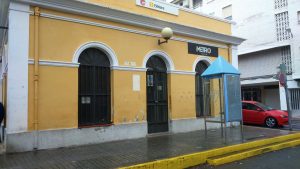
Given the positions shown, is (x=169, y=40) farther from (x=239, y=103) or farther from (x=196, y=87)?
(x=239, y=103)

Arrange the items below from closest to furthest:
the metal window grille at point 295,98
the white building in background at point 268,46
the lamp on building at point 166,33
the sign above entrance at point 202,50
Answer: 1. the lamp on building at point 166,33
2. the sign above entrance at point 202,50
3. the white building in background at point 268,46
4. the metal window grille at point 295,98

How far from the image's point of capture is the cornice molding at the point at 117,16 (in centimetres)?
859

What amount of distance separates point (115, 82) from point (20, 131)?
351 centimetres

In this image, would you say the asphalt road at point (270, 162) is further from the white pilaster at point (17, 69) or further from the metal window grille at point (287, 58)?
the metal window grille at point (287, 58)

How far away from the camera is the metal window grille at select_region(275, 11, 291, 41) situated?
22.2m

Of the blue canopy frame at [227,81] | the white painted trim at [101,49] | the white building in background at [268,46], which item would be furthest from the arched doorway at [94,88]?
the white building in background at [268,46]

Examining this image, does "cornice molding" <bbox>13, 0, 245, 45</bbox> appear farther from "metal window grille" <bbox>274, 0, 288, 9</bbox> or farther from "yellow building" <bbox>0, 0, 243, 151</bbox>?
"metal window grille" <bbox>274, 0, 288, 9</bbox>

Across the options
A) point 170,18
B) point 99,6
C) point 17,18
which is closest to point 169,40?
point 170,18

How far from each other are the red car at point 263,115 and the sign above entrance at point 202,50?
4.27 metres

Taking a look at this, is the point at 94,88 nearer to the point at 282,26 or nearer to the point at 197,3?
the point at 282,26

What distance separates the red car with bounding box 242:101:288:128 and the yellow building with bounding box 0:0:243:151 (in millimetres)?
3389

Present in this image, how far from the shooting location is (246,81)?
2486cm

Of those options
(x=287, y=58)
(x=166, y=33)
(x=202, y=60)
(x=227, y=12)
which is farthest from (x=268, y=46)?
(x=166, y=33)

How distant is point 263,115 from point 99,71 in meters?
9.72
